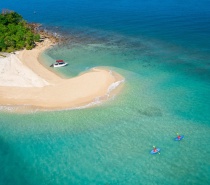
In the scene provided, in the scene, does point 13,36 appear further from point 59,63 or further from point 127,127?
point 127,127

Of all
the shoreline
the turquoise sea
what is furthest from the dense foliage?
the shoreline

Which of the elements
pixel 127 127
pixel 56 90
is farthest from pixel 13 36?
pixel 127 127

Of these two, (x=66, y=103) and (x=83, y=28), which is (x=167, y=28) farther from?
(x=66, y=103)

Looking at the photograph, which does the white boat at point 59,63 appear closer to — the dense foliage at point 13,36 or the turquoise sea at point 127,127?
the turquoise sea at point 127,127

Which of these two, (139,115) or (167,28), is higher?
(167,28)

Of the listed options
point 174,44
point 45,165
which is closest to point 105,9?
point 174,44

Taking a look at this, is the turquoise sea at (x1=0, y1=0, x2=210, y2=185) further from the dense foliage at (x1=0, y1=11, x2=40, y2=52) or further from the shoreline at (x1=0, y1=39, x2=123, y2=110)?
the dense foliage at (x1=0, y1=11, x2=40, y2=52)
